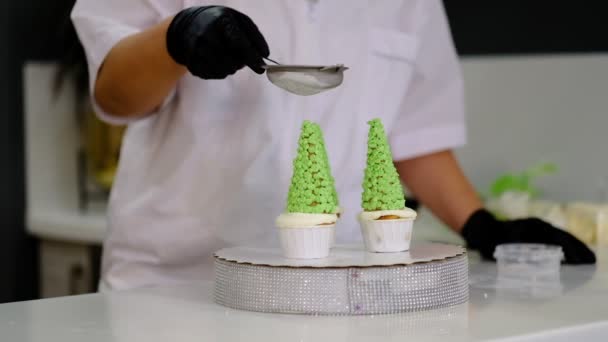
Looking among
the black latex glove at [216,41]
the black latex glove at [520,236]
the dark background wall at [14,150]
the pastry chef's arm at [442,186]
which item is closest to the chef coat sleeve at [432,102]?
the pastry chef's arm at [442,186]

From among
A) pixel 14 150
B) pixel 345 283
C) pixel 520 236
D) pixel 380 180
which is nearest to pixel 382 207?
pixel 380 180

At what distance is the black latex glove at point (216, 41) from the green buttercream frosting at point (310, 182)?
139 mm

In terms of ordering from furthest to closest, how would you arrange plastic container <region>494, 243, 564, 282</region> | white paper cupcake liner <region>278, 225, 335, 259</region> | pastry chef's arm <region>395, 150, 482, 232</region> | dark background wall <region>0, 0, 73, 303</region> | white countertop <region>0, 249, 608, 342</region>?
dark background wall <region>0, 0, 73, 303</region>, pastry chef's arm <region>395, 150, 482, 232</region>, plastic container <region>494, 243, 564, 282</region>, white paper cupcake liner <region>278, 225, 335, 259</region>, white countertop <region>0, 249, 608, 342</region>

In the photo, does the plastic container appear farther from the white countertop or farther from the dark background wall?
the dark background wall

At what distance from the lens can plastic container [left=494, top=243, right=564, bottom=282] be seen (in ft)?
4.61

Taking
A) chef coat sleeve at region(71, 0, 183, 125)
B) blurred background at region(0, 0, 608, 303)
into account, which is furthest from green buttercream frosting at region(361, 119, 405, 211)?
blurred background at region(0, 0, 608, 303)

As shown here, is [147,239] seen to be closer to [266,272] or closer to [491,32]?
[266,272]

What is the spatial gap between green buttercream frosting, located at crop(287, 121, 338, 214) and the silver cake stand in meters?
0.06

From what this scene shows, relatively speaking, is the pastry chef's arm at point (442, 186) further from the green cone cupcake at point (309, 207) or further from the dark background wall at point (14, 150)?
the dark background wall at point (14, 150)

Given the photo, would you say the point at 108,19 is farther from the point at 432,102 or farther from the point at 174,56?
the point at 432,102

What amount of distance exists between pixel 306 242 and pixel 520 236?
0.51 meters

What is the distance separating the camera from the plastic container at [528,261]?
141cm

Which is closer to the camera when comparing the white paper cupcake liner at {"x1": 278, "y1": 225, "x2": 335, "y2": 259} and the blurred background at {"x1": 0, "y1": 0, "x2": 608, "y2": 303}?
the white paper cupcake liner at {"x1": 278, "y1": 225, "x2": 335, "y2": 259}

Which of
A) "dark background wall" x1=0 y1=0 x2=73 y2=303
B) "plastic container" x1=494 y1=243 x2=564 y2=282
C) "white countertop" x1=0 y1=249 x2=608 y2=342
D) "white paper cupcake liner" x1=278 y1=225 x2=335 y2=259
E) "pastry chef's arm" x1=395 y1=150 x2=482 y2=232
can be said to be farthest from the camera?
"dark background wall" x1=0 y1=0 x2=73 y2=303
